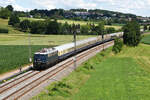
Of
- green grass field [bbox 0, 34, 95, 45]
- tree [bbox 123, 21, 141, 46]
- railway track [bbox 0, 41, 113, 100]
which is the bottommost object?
railway track [bbox 0, 41, 113, 100]

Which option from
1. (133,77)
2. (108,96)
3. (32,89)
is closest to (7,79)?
(32,89)

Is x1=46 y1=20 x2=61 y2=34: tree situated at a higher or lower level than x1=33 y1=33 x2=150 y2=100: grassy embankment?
higher

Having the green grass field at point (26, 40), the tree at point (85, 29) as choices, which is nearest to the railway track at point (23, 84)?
the green grass field at point (26, 40)

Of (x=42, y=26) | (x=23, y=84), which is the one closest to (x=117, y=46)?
(x=23, y=84)

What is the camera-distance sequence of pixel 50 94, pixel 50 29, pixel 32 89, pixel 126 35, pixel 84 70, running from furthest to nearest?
pixel 50 29
pixel 126 35
pixel 84 70
pixel 32 89
pixel 50 94

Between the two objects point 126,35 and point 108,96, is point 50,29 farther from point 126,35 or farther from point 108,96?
point 108,96

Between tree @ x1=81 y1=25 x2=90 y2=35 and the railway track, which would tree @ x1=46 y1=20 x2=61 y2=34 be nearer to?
tree @ x1=81 y1=25 x2=90 y2=35

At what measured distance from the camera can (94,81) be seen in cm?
3572

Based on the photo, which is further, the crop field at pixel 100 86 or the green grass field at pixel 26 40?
the green grass field at pixel 26 40

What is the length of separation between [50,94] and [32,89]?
3295 millimetres

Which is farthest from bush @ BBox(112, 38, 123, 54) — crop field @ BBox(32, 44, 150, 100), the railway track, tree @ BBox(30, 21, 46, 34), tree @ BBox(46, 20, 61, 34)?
tree @ BBox(30, 21, 46, 34)

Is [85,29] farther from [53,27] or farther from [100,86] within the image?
[100,86]

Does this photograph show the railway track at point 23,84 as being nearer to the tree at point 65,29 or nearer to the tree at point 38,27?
the tree at point 38,27

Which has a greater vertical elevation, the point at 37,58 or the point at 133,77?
the point at 37,58
